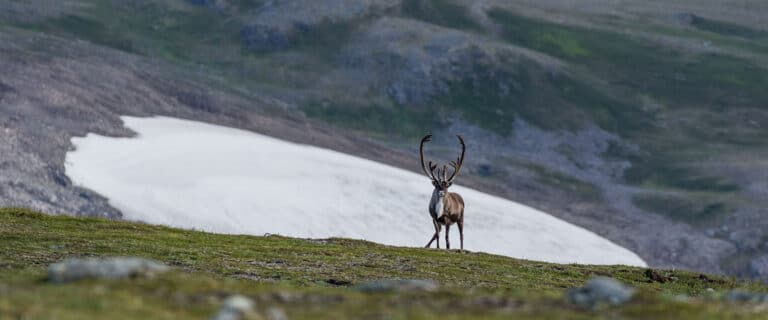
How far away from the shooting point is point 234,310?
18359mm

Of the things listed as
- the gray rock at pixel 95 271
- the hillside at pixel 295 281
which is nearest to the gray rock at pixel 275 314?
the hillside at pixel 295 281

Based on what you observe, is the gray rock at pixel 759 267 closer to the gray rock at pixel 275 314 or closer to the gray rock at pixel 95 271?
the gray rock at pixel 95 271

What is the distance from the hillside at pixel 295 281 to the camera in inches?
784

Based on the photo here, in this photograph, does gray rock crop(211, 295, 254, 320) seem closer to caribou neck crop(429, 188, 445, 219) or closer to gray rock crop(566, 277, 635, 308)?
gray rock crop(566, 277, 635, 308)

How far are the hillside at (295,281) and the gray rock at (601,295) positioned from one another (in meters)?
0.25

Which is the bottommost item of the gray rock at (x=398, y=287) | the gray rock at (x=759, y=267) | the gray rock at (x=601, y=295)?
the gray rock at (x=601, y=295)

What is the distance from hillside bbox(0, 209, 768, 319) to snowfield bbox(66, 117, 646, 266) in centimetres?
6418

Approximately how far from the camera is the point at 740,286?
51.2 m

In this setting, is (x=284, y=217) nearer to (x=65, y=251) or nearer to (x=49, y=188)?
(x=49, y=188)

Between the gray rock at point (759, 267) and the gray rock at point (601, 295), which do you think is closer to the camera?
the gray rock at point (601, 295)

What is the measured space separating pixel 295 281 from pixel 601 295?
63.6 feet

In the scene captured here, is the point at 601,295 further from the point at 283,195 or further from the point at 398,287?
the point at 283,195

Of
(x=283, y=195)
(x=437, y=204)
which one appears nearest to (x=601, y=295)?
(x=437, y=204)

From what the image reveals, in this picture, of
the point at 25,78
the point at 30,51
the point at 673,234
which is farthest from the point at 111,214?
the point at 673,234
